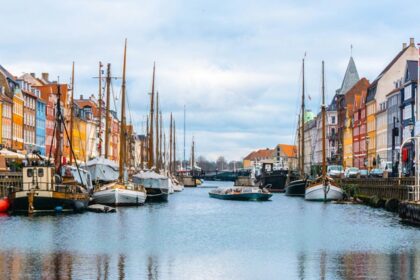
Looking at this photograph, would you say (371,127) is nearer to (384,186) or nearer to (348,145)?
(348,145)

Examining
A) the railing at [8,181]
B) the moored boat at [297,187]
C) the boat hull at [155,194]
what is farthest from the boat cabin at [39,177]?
the moored boat at [297,187]

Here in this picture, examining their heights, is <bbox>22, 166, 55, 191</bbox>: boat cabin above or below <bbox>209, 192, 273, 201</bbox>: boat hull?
above

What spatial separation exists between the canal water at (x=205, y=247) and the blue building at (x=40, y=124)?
83546mm

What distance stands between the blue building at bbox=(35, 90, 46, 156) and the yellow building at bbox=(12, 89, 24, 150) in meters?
12.9

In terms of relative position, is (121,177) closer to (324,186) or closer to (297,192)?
(324,186)

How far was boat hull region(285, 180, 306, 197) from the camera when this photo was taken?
124363mm

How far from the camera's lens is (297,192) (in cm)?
12644

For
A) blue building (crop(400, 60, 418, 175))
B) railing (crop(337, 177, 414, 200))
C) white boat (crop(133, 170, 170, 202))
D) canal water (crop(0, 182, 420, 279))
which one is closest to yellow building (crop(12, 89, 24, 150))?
white boat (crop(133, 170, 170, 202))

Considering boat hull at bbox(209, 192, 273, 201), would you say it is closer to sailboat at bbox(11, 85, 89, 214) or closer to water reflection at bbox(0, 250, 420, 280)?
sailboat at bbox(11, 85, 89, 214)

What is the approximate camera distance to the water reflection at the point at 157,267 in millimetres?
32312

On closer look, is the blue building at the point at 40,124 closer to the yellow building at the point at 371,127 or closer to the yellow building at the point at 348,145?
the yellow building at the point at 371,127

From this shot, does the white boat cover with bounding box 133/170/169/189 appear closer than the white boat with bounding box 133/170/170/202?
No

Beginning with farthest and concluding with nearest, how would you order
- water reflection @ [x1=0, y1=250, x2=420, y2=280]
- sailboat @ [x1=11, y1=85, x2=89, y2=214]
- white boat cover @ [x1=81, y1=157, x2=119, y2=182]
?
white boat cover @ [x1=81, y1=157, x2=119, y2=182]
sailboat @ [x1=11, y1=85, x2=89, y2=214]
water reflection @ [x1=0, y1=250, x2=420, y2=280]

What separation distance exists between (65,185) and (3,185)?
39.6ft
